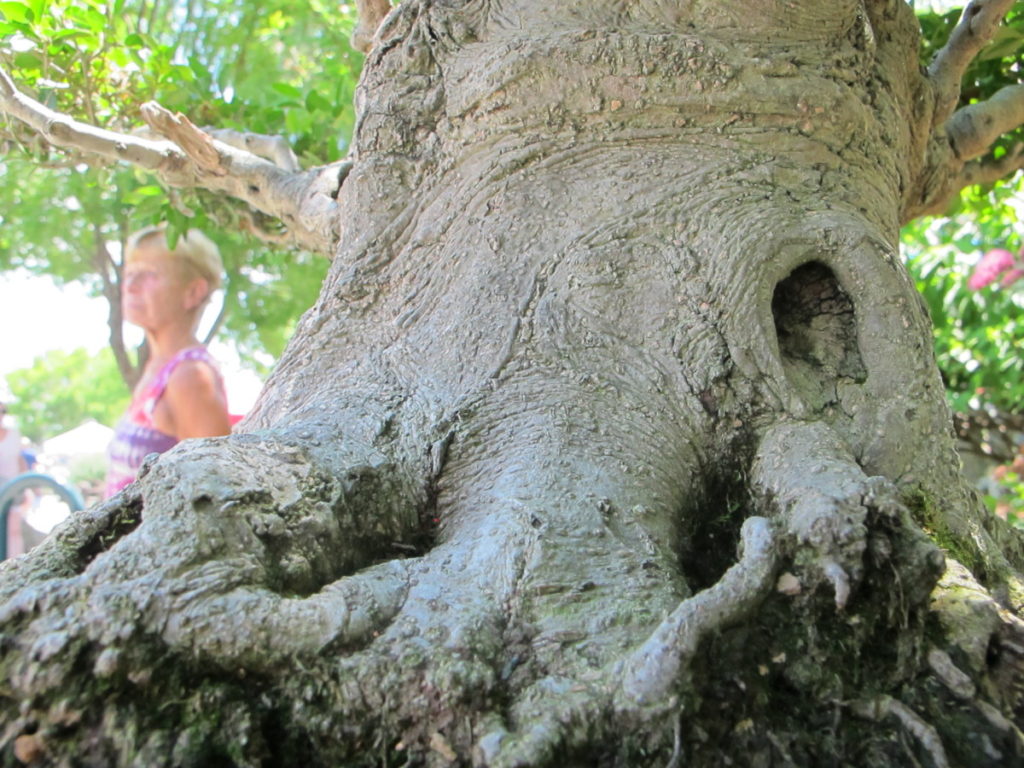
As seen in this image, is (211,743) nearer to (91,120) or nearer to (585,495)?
(585,495)

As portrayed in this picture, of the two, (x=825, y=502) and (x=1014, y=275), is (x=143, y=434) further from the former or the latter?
(x=1014, y=275)

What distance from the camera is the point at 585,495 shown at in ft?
5.90

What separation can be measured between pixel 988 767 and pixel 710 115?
1.58 m

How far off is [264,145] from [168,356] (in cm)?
119

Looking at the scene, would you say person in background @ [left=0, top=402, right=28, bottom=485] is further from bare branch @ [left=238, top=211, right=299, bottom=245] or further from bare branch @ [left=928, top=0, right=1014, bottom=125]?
bare branch @ [left=928, top=0, right=1014, bottom=125]

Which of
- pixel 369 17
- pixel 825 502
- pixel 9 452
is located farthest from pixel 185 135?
pixel 9 452

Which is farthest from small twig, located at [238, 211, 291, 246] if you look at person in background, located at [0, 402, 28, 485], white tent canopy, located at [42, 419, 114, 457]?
white tent canopy, located at [42, 419, 114, 457]

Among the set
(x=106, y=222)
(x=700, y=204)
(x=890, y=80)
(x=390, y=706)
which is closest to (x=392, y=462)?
(x=390, y=706)

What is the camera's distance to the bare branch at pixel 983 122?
337cm

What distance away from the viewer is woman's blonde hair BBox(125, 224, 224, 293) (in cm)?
464

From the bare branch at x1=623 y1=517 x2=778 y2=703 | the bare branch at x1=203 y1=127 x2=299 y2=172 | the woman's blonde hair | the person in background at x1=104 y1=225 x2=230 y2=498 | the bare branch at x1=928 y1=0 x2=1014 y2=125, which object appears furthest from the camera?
the woman's blonde hair

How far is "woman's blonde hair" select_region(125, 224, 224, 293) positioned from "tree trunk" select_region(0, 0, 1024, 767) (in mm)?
2270

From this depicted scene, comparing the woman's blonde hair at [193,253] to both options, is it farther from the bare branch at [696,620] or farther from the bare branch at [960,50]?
the bare branch at [696,620]

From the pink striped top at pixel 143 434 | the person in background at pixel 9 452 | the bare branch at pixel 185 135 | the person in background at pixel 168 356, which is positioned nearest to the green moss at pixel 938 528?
the bare branch at pixel 185 135
